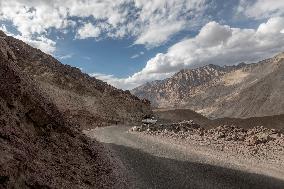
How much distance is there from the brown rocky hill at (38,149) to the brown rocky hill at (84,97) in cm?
5394

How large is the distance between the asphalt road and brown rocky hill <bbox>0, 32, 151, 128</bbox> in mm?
47602

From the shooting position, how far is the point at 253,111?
16950 cm

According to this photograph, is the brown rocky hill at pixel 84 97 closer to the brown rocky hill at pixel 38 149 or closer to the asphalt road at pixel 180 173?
the asphalt road at pixel 180 173

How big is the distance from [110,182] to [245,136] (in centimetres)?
2284

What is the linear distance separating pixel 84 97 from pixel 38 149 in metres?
67.0

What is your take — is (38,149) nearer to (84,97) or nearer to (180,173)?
(180,173)

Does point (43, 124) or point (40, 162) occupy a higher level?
point (43, 124)

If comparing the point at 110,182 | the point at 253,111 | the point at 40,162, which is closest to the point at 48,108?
the point at 110,182

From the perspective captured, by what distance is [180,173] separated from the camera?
20.2m

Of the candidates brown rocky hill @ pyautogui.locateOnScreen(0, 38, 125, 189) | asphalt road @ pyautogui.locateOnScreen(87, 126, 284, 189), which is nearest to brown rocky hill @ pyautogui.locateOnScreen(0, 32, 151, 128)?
asphalt road @ pyautogui.locateOnScreen(87, 126, 284, 189)

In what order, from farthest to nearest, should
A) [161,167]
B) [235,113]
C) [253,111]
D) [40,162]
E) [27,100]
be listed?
[235,113]
[253,111]
[161,167]
[27,100]
[40,162]

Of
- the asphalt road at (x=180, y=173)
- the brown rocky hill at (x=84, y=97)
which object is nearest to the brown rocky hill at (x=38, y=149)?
the asphalt road at (x=180, y=173)

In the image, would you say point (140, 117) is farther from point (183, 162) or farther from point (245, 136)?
point (183, 162)

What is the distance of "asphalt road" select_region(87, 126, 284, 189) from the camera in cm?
1786
